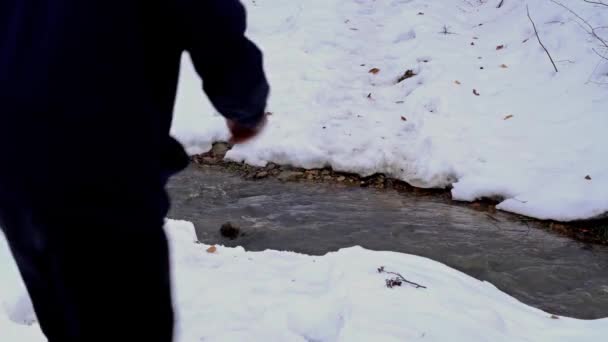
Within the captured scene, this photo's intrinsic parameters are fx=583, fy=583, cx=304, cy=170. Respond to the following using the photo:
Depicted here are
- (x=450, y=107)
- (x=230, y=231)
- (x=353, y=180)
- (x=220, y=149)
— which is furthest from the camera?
(x=450, y=107)

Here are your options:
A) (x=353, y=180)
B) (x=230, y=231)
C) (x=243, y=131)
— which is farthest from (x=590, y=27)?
(x=243, y=131)

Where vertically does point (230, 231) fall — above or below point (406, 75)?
below

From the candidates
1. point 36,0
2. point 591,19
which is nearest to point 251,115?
point 36,0

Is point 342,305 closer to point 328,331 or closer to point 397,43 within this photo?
point 328,331

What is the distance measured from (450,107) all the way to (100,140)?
4.97 metres

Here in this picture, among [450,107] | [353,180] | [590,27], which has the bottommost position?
[353,180]

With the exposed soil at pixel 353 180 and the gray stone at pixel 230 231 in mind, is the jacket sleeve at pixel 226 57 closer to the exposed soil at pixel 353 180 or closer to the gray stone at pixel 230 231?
the gray stone at pixel 230 231

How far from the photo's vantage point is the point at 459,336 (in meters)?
2.33

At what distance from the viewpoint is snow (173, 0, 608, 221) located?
4590 millimetres

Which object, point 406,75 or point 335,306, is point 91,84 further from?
point 406,75

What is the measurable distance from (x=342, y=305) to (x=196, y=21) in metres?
1.72

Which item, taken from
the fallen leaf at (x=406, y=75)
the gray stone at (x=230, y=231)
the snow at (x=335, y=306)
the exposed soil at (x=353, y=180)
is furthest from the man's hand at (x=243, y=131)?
the fallen leaf at (x=406, y=75)

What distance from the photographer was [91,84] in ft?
3.37

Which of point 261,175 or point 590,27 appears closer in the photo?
point 261,175
